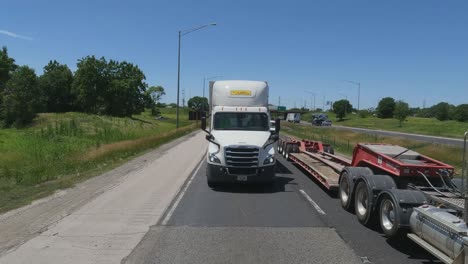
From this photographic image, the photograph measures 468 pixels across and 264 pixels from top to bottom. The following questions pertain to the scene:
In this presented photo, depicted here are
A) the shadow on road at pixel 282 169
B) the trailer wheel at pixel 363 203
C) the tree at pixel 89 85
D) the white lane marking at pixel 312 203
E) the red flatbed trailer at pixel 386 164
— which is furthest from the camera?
the tree at pixel 89 85

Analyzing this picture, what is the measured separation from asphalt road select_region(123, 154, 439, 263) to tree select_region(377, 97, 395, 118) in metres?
125

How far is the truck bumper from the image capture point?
12.7 metres

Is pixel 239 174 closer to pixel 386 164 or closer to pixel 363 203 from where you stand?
pixel 363 203

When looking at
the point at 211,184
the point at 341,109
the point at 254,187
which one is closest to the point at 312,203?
the point at 254,187

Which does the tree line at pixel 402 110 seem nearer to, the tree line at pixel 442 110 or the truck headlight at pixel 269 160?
the tree line at pixel 442 110

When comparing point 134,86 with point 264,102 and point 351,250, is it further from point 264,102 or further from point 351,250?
point 351,250

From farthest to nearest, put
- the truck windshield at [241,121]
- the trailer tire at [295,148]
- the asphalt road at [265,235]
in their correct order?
the trailer tire at [295,148] < the truck windshield at [241,121] < the asphalt road at [265,235]

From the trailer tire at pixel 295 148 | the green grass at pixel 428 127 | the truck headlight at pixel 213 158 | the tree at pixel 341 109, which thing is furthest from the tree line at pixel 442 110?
the truck headlight at pixel 213 158

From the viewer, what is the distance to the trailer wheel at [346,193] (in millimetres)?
9886

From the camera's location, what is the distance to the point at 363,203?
9062 mm

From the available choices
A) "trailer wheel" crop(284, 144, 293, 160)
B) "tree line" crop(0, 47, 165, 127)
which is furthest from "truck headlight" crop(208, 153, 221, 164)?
"tree line" crop(0, 47, 165, 127)

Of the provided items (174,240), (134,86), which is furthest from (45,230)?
(134,86)

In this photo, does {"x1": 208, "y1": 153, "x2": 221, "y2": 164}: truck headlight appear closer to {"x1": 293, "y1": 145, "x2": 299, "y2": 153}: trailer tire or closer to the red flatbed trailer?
the red flatbed trailer

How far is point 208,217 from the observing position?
9.36 m
